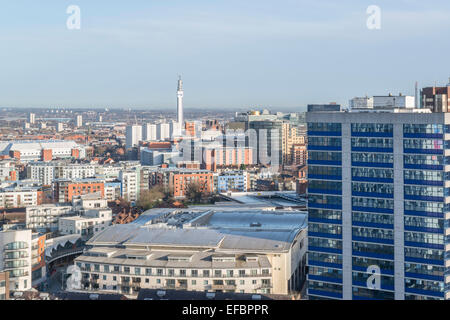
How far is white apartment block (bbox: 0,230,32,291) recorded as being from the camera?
776 cm

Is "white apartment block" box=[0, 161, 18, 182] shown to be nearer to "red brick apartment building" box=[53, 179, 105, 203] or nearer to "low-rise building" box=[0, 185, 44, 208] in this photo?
"low-rise building" box=[0, 185, 44, 208]

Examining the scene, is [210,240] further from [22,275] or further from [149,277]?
[22,275]

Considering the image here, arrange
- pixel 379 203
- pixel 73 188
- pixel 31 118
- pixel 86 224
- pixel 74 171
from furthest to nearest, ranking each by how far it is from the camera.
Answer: pixel 31 118, pixel 74 171, pixel 73 188, pixel 86 224, pixel 379 203

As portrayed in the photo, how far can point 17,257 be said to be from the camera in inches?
310

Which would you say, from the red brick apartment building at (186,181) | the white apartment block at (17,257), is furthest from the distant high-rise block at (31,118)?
the white apartment block at (17,257)

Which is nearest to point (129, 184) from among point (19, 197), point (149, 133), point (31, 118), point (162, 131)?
point (19, 197)

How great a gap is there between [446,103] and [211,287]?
4694 millimetres

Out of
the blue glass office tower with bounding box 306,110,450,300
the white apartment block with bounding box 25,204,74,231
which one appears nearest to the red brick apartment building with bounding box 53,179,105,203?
the white apartment block with bounding box 25,204,74,231

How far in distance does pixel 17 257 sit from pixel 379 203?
4.51 metres

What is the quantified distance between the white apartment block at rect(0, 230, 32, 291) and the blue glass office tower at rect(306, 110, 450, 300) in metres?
3.58

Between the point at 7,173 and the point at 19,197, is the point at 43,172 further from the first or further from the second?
the point at 19,197

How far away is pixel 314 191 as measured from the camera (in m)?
7.41

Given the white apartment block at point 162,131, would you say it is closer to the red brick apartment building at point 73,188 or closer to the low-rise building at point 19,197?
the red brick apartment building at point 73,188

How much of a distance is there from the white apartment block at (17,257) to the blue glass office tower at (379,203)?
3.58m
